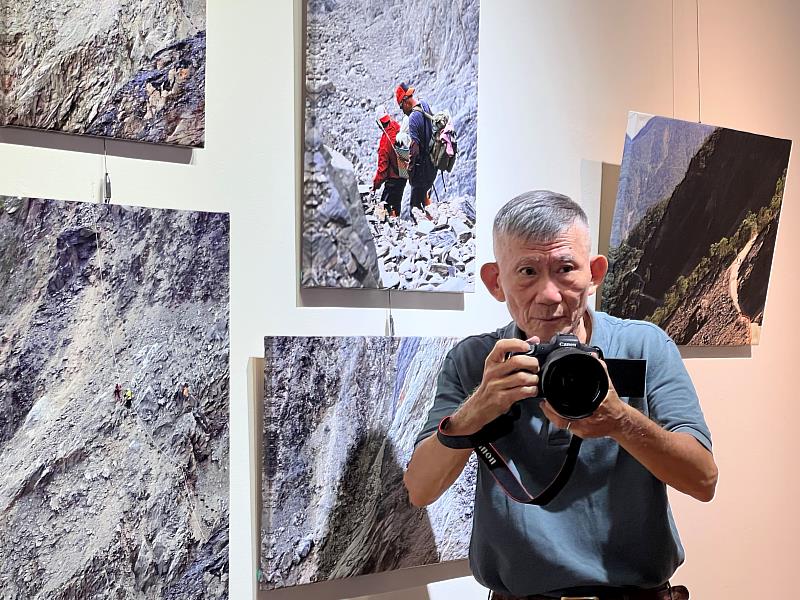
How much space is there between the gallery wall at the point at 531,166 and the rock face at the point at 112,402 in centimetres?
5

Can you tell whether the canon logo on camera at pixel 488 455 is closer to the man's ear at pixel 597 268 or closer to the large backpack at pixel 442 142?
the man's ear at pixel 597 268

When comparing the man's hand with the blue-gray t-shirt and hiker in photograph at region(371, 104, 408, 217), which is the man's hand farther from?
hiker in photograph at region(371, 104, 408, 217)

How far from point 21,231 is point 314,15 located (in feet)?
1.84

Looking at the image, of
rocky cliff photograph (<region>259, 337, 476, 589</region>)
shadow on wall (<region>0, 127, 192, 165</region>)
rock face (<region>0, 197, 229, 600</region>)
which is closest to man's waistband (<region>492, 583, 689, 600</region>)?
rocky cliff photograph (<region>259, 337, 476, 589</region>)

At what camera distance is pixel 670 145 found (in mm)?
1919

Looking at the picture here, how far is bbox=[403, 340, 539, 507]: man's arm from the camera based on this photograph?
121cm

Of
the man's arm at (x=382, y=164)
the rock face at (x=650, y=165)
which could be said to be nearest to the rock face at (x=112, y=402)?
the man's arm at (x=382, y=164)

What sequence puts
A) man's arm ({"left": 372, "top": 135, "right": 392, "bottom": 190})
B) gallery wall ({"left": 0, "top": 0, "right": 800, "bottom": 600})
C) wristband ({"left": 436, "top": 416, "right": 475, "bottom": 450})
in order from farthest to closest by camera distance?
man's arm ({"left": 372, "top": 135, "right": 392, "bottom": 190})
gallery wall ({"left": 0, "top": 0, "right": 800, "bottom": 600})
wristband ({"left": 436, "top": 416, "right": 475, "bottom": 450})

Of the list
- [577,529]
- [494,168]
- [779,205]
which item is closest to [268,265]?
[494,168]

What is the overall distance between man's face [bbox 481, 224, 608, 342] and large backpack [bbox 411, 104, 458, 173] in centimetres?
28

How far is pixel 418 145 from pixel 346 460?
54cm

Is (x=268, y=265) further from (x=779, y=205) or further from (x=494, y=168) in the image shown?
(x=779, y=205)

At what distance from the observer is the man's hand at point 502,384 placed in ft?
3.96

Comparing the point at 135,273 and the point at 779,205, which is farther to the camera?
the point at 779,205
